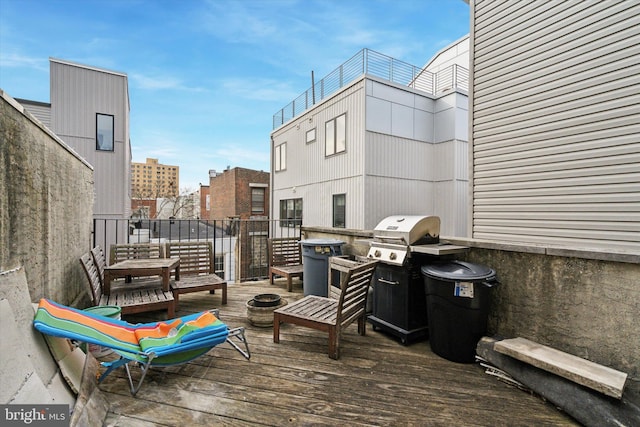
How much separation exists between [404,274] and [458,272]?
0.61 m

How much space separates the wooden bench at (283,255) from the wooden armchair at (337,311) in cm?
225

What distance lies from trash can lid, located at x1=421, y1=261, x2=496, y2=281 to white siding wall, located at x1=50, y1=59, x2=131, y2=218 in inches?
468

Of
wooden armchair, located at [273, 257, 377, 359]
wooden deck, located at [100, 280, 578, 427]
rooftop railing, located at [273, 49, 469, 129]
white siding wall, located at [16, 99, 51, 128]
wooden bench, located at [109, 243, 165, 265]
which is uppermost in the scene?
rooftop railing, located at [273, 49, 469, 129]

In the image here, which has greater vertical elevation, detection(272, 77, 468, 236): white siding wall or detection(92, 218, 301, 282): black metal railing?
detection(272, 77, 468, 236): white siding wall

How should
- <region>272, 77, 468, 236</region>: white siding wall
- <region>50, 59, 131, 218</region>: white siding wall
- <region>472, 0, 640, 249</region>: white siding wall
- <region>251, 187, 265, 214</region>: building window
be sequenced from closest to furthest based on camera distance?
<region>472, 0, 640, 249</region>: white siding wall < <region>272, 77, 468, 236</region>: white siding wall < <region>50, 59, 131, 218</region>: white siding wall < <region>251, 187, 265, 214</region>: building window

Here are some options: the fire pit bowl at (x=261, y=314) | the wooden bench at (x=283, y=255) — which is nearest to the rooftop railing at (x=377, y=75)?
the wooden bench at (x=283, y=255)

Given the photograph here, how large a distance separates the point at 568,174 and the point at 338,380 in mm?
3615

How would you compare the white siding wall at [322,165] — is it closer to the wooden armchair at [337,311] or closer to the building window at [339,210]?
the building window at [339,210]

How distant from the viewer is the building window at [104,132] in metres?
10.7

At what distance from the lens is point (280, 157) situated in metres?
13.9

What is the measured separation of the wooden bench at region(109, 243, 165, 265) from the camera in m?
4.82

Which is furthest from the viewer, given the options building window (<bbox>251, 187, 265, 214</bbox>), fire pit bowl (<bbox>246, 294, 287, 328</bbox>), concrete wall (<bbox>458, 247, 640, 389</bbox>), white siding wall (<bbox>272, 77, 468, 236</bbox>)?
building window (<bbox>251, 187, 265, 214</bbox>)

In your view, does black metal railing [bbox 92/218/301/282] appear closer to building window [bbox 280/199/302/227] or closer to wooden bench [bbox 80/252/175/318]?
building window [bbox 280/199/302/227]

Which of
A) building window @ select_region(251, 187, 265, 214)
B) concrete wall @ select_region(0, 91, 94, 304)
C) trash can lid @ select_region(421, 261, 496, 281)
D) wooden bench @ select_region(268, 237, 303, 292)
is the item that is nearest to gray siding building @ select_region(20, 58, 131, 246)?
wooden bench @ select_region(268, 237, 303, 292)
